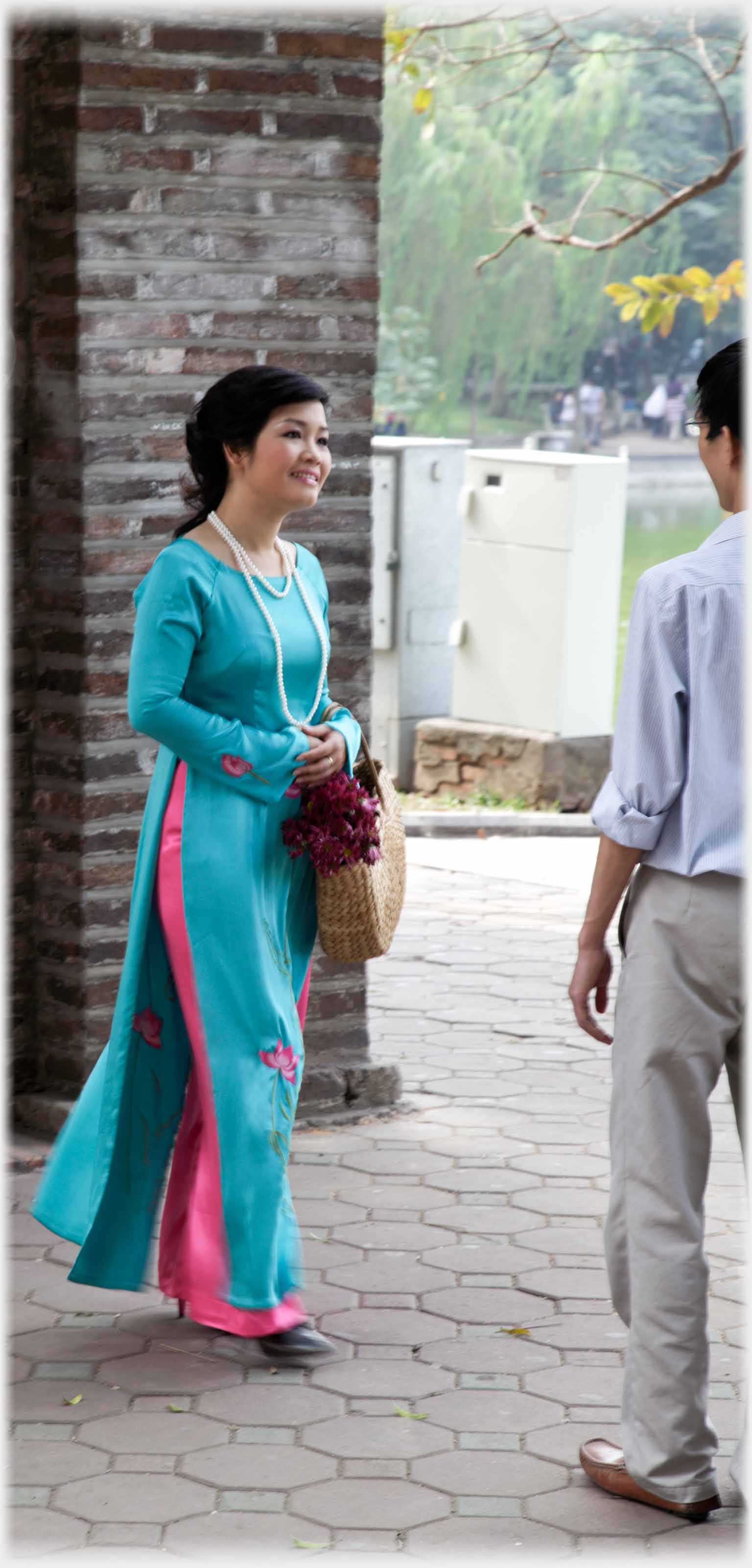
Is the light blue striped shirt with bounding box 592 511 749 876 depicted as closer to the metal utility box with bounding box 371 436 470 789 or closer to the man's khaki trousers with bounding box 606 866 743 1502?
the man's khaki trousers with bounding box 606 866 743 1502

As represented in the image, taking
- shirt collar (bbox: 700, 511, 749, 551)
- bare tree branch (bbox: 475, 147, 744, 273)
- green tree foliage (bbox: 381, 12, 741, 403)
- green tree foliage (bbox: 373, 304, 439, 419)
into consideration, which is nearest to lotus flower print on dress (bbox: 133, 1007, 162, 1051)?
shirt collar (bbox: 700, 511, 749, 551)

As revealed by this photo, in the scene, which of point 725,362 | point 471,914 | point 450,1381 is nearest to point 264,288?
point 725,362

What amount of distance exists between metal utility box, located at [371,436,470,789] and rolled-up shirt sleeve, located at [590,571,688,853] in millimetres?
8013

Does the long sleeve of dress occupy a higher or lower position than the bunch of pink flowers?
higher

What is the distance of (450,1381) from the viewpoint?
3.78 m

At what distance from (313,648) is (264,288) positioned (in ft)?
4.95

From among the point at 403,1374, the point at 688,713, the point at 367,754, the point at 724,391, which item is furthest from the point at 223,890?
the point at 724,391

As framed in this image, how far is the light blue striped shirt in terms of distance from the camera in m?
2.99

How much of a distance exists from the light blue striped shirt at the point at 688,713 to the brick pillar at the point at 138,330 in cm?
217

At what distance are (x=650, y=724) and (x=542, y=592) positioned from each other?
25.9 ft

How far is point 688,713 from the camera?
3.03 metres

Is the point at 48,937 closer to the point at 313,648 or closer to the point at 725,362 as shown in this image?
the point at 313,648

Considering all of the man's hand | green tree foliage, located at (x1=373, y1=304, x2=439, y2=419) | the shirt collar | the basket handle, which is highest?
green tree foliage, located at (x1=373, y1=304, x2=439, y2=419)

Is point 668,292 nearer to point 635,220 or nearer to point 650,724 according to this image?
point 635,220
